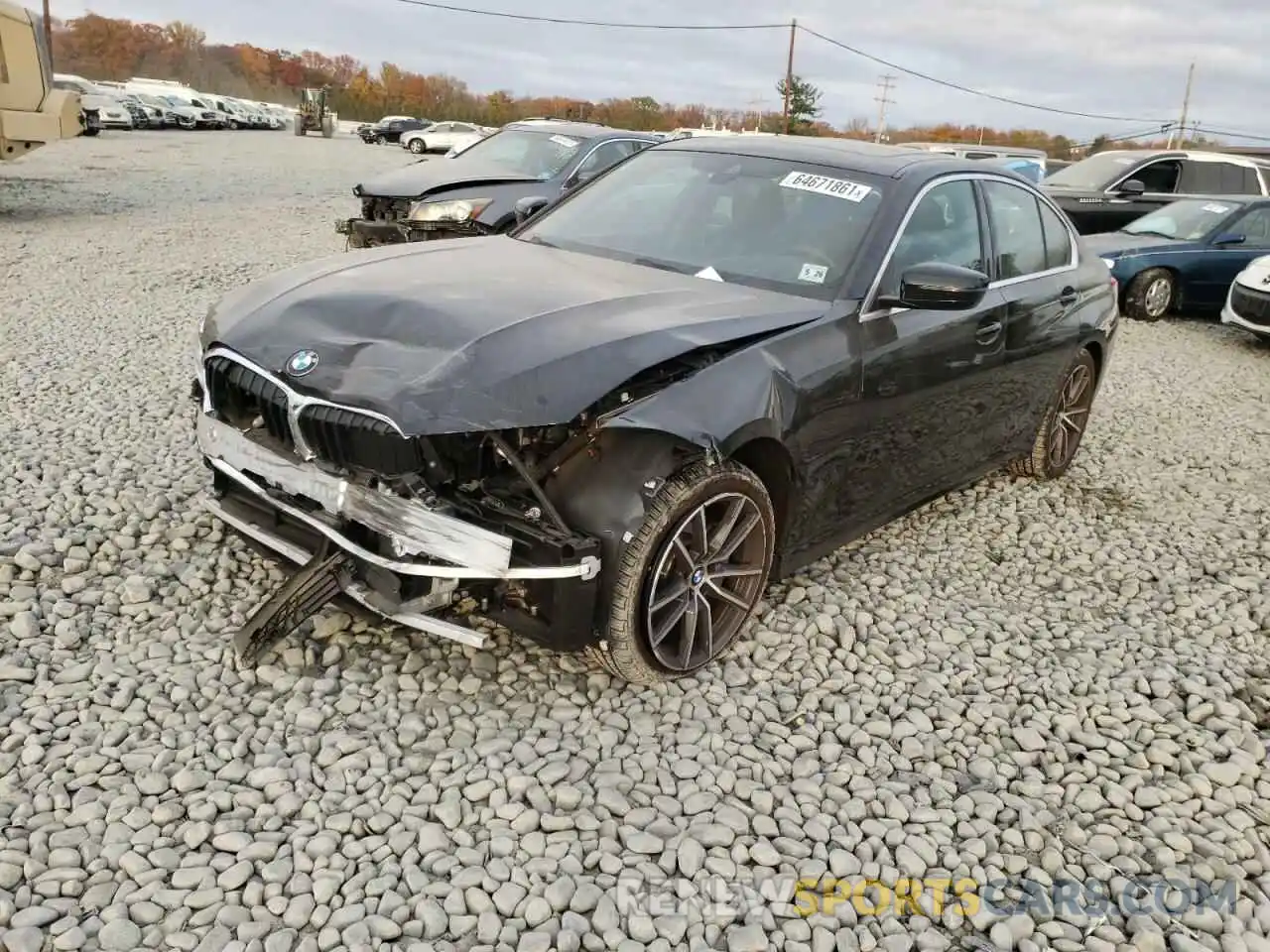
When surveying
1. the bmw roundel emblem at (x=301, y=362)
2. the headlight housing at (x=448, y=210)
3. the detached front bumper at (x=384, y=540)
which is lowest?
the detached front bumper at (x=384, y=540)

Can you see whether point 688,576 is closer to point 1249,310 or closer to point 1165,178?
point 1249,310

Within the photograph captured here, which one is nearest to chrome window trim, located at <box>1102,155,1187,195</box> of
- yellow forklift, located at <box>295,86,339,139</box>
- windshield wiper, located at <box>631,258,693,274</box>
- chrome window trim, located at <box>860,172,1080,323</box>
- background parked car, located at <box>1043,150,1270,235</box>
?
background parked car, located at <box>1043,150,1270,235</box>

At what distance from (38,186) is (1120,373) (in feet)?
54.7

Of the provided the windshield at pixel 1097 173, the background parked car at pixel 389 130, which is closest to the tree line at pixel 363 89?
the background parked car at pixel 389 130

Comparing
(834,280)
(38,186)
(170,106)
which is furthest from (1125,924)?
(170,106)

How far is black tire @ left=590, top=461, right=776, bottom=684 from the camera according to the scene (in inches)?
119

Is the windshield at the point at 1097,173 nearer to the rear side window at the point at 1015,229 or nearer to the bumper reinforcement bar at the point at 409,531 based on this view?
the rear side window at the point at 1015,229

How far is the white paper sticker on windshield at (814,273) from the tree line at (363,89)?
49.1m

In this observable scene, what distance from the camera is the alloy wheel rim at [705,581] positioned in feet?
10.5

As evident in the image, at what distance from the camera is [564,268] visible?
376 cm

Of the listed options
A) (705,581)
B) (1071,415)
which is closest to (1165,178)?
(1071,415)

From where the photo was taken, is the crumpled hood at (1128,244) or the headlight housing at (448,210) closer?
the headlight housing at (448,210)

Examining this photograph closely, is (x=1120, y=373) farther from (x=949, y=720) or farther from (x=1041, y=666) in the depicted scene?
(x=949, y=720)

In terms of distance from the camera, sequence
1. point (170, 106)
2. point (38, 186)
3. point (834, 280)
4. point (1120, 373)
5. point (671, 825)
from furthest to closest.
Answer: point (170, 106)
point (38, 186)
point (1120, 373)
point (834, 280)
point (671, 825)
